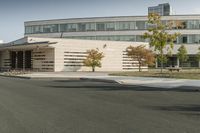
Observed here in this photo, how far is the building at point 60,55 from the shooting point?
2146 inches

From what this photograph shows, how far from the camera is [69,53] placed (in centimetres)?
5578

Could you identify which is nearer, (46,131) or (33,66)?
(46,131)

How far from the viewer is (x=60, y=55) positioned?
54.8 meters

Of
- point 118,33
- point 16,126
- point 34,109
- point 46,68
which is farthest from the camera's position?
point 118,33

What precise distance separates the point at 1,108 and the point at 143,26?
73.9 metres

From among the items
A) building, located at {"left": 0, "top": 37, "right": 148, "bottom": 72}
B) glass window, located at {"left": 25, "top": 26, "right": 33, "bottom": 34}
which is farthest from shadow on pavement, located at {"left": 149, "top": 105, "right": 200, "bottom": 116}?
glass window, located at {"left": 25, "top": 26, "right": 33, "bottom": 34}

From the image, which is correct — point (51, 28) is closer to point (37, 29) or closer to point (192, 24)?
point (37, 29)

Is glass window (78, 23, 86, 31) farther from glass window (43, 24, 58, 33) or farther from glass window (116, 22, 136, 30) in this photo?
glass window (116, 22, 136, 30)

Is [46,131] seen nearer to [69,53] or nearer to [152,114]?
[152,114]

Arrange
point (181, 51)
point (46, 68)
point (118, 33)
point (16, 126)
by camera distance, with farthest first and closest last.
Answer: point (118, 33)
point (181, 51)
point (46, 68)
point (16, 126)

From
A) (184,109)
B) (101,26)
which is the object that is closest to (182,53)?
(101,26)

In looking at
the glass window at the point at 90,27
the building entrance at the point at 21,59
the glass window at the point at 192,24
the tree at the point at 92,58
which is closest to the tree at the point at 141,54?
the tree at the point at 92,58

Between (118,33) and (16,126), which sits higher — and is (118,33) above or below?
above

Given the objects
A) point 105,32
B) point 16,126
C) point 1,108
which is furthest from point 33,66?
point 16,126
